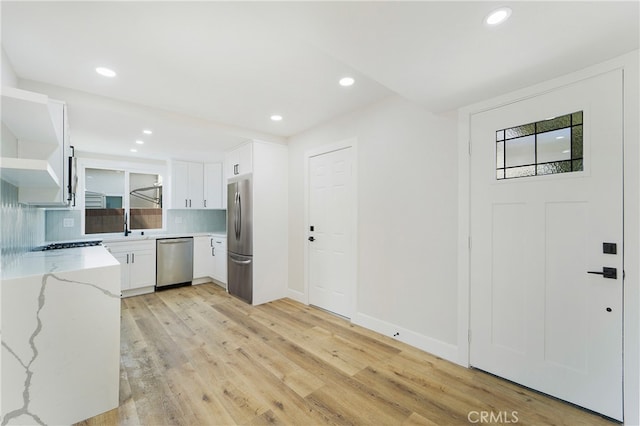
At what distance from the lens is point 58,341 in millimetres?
1629

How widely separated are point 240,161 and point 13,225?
254cm

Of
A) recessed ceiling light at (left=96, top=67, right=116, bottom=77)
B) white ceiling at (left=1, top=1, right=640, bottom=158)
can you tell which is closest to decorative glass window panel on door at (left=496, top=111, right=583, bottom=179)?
white ceiling at (left=1, top=1, right=640, bottom=158)

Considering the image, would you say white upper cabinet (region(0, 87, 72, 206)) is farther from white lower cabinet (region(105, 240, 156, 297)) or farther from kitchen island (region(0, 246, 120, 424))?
white lower cabinet (region(105, 240, 156, 297))

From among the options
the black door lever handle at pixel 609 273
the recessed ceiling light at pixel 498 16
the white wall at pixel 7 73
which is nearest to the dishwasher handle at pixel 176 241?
the white wall at pixel 7 73

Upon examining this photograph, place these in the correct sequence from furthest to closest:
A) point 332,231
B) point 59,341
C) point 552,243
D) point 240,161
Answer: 1. point 240,161
2. point 332,231
3. point 552,243
4. point 59,341

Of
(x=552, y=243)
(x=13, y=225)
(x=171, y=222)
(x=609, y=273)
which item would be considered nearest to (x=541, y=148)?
(x=552, y=243)

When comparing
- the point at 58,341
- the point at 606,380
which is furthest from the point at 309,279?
the point at 606,380

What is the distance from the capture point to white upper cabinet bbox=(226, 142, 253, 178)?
12.9ft

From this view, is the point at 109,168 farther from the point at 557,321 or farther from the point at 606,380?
the point at 606,380

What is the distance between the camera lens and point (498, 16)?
131cm

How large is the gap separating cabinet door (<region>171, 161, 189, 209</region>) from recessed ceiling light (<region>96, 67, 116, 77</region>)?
2.82 meters

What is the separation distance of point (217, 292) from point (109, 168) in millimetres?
2959

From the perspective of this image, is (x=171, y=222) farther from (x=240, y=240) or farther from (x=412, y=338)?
(x=412, y=338)

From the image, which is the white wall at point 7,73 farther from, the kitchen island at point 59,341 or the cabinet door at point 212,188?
the cabinet door at point 212,188
